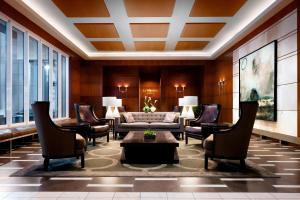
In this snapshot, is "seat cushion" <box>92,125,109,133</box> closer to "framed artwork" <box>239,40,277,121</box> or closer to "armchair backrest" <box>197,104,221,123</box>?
"armchair backrest" <box>197,104,221,123</box>

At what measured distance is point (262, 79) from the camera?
6582mm

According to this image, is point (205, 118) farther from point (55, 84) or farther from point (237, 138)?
point (55, 84)

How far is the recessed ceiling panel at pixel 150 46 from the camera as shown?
29.0 ft

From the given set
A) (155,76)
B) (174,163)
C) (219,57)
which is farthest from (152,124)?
(155,76)

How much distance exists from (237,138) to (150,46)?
21.0ft

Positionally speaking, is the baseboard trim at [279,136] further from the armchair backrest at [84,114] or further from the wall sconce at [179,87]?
the wall sconce at [179,87]

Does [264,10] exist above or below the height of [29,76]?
above

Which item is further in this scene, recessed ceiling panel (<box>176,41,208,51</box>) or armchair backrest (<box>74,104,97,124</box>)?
recessed ceiling panel (<box>176,41,208,51</box>)

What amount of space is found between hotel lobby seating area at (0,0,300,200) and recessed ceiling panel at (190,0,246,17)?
3cm

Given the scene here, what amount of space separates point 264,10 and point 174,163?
4.28 metres

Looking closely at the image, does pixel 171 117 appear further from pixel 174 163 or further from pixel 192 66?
pixel 192 66

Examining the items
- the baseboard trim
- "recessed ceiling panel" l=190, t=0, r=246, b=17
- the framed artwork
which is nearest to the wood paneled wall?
the framed artwork

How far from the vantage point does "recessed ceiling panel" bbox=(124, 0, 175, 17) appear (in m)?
5.39

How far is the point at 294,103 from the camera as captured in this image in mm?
5223
